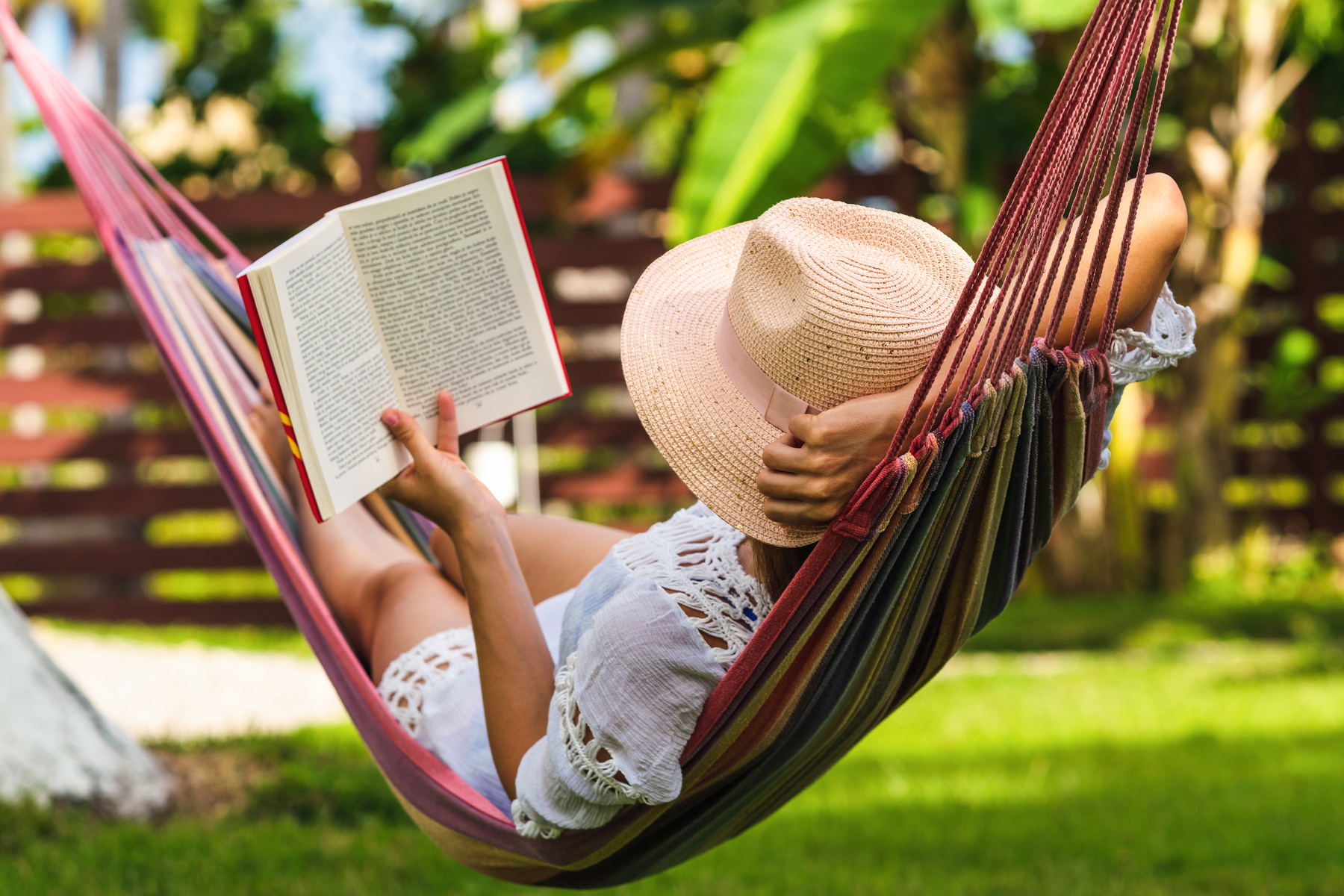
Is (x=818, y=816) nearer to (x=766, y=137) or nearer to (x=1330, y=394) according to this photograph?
(x=766, y=137)

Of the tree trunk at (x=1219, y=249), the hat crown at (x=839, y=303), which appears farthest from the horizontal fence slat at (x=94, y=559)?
the hat crown at (x=839, y=303)

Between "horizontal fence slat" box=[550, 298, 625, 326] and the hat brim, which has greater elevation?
the hat brim

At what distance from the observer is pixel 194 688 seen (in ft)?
13.2

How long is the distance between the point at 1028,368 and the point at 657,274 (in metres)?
0.42

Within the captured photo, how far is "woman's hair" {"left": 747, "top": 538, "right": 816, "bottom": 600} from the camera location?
1278 mm

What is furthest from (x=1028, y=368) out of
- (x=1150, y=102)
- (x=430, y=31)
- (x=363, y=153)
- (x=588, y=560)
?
(x=430, y=31)

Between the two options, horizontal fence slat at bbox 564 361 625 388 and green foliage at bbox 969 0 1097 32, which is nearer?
green foliage at bbox 969 0 1097 32

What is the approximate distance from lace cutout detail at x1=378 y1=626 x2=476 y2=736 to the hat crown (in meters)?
0.64

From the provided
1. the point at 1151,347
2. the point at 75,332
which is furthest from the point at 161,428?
the point at 1151,347

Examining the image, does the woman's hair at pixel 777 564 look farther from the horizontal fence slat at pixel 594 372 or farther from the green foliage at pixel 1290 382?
the green foliage at pixel 1290 382

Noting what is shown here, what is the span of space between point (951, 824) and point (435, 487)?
1576 mm

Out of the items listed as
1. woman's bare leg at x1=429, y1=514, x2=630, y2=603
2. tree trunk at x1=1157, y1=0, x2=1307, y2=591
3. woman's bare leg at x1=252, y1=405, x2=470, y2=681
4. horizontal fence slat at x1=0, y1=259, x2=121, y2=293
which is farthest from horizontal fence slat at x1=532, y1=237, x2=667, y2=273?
woman's bare leg at x1=429, y1=514, x2=630, y2=603

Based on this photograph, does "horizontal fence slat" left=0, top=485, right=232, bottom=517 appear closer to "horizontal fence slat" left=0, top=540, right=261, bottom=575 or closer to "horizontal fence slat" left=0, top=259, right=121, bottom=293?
"horizontal fence slat" left=0, top=540, right=261, bottom=575

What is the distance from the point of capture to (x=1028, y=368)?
3.71 ft
